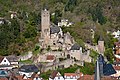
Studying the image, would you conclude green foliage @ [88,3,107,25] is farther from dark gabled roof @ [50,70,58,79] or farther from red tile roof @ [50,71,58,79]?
red tile roof @ [50,71,58,79]

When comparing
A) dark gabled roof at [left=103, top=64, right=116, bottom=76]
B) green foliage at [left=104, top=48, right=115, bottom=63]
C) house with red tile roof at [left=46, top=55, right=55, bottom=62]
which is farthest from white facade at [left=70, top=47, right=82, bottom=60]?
green foliage at [left=104, top=48, right=115, bottom=63]

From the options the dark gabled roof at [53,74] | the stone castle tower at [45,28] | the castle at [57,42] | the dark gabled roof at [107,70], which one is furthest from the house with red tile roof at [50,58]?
the dark gabled roof at [107,70]

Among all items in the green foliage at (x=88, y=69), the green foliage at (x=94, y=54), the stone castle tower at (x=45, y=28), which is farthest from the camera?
the stone castle tower at (x=45, y=28)

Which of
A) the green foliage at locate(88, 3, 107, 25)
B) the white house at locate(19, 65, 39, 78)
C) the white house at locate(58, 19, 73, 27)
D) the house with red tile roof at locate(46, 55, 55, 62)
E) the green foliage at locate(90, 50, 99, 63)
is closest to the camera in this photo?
the white house at locate(19, 65, 39, 78)

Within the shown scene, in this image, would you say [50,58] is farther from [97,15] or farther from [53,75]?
[97,15]

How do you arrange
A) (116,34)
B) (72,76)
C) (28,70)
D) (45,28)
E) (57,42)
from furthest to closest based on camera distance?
(116,34) < (45,28) < (57,42) < (28,70) < (72,76)

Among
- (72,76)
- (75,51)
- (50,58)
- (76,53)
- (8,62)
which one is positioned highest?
(75,51)

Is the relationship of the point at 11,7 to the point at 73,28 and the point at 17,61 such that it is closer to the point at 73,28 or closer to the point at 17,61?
the point at 73,28

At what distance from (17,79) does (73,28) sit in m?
12.5

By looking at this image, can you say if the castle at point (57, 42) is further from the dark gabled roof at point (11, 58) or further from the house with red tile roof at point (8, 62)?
the house with red tile roof at point (8, 62)

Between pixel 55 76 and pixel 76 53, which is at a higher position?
pixel 76 53

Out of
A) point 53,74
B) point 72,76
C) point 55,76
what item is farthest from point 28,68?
point 72,76

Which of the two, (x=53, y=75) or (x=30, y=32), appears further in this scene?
(x=30, y=32)

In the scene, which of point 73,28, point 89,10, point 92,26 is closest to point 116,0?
point 89,10
